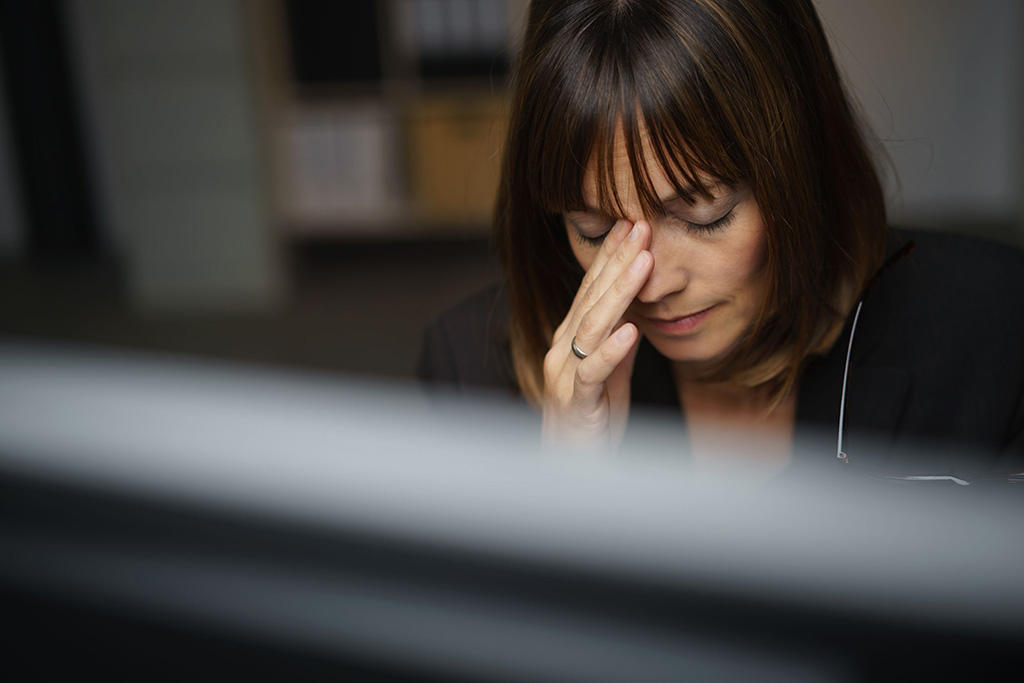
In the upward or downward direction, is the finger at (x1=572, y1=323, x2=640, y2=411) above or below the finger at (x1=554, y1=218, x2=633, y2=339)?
below

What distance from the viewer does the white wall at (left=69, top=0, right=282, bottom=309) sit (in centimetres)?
332

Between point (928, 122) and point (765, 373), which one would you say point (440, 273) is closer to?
point (928, 122)

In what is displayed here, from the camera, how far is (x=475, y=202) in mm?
3770

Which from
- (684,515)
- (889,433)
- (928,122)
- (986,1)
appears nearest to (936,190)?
(928,122)

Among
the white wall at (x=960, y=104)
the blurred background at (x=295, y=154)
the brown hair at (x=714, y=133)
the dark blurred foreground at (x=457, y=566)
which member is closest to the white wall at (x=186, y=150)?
the blurred background at (x=295, y=154)

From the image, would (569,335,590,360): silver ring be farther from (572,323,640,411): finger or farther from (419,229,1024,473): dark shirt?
(419,229,1024,473): dark shirt

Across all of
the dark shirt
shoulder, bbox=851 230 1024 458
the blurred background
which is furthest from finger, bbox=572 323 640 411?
the blurred background

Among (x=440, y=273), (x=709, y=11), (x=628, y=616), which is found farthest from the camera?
(x=440, y=273)

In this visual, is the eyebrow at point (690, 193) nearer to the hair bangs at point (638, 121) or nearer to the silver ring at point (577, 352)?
the hair bangs at point (638, 121)

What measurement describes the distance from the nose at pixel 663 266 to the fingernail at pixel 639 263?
14 mm

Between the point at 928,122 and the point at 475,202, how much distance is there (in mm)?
1844

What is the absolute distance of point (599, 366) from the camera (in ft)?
2.34

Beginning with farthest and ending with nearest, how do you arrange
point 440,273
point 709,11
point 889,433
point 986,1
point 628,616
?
1. point 440,273
2. point 986,1
3. point 889,433
4. point 709,11
5. point 628,616

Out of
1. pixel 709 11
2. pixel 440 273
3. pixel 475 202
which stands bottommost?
pixel 440 273
